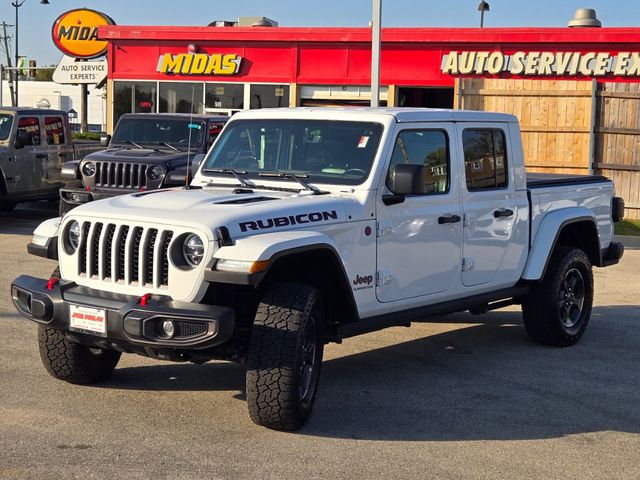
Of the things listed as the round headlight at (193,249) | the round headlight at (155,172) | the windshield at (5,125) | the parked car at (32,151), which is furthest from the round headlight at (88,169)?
the round headlight at (193,249)

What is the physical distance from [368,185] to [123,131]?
8.60 metres

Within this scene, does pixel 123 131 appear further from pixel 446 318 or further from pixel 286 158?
pixel 286 158

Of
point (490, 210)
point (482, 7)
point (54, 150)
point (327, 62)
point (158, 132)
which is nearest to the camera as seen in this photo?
point (490, 210)

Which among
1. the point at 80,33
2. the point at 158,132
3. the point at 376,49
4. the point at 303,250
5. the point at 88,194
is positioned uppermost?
the point at 80,33

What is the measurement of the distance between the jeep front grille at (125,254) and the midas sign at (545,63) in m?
17.2

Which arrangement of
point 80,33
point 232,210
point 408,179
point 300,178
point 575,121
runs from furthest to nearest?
point 80,33, point 575,121, point 300,178, point 408,179, point 232,210

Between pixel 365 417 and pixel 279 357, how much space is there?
2.88ft

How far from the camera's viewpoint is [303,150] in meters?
6.85

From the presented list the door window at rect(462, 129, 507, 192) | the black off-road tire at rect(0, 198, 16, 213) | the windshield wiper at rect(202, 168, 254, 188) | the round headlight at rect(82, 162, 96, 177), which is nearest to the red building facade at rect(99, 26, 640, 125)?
the black off-road tire at rect(0, 198, 16, 213)

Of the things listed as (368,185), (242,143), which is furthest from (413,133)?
(242,143)

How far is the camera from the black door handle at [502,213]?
7.51 metres

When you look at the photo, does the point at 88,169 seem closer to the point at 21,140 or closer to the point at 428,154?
the point at 21,140

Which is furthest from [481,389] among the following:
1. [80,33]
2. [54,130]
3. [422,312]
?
[80,33]

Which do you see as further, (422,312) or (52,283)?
(422,312)
